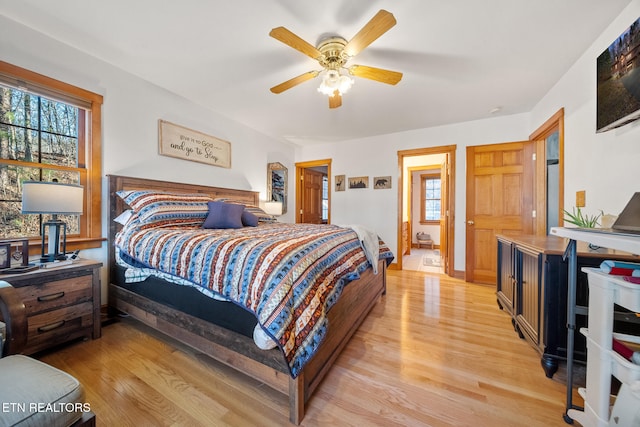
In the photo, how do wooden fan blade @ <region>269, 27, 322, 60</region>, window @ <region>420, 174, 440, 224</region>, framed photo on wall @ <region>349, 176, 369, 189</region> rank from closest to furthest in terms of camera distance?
wooden fan blade @ <region>269, 27, 322, 60</region>, framed photo on wall @ <region>349, 176, 369, 189</region>, window @ <region>420, 174, 440, 224</region>

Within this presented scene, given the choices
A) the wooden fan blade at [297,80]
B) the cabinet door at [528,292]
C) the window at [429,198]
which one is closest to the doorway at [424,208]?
the window at [429,198]

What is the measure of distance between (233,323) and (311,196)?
4445 mm

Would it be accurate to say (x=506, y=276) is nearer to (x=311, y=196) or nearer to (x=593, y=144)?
(x=593, y=144)

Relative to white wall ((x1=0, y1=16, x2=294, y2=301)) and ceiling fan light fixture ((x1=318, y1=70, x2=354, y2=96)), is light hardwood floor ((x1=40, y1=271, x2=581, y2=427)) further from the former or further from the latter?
ceiling fan light fixture ((x1=318, y1=70, x2=354, y2=96))

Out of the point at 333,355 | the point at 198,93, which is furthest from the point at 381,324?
the point at 198,93

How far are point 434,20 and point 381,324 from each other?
2489 millimetres

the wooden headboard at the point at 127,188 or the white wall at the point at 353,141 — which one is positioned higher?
the white wall at the point at 353,141

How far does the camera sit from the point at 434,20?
5.65ft

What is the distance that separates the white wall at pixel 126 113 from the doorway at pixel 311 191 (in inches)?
67.0

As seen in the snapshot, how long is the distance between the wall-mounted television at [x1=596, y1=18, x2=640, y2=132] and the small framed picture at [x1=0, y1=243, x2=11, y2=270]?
4.04 metres

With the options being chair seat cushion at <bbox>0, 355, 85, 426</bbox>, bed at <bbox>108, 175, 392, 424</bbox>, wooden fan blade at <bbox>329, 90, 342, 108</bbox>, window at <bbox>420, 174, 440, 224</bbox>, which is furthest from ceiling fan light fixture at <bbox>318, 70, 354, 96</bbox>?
window at <bbox>420, 174, 440, 224</bbox>

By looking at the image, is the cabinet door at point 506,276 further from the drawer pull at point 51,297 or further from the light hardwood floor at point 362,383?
the drawer pull at point 51,297

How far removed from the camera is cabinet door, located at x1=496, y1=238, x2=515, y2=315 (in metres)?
2.12

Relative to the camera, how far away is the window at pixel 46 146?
184cm
